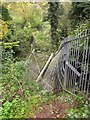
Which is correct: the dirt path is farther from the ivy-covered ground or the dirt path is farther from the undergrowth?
the undergrowth

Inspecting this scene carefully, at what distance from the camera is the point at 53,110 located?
14.4 ft

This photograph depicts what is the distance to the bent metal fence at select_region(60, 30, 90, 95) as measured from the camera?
4773 mm

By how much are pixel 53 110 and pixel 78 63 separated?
138cm

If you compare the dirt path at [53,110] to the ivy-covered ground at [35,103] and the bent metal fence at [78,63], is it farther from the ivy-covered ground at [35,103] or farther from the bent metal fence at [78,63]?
the bent metal fence at [78,63]

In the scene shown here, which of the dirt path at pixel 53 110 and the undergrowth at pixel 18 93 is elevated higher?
the dirt path at pixel 53 110

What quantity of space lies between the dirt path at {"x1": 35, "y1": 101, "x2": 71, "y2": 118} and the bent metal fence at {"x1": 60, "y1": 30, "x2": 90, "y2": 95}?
433 millimetres

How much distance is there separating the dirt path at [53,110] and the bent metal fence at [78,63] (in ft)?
1.42

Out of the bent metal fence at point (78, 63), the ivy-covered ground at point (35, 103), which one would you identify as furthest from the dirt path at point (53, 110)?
the bent metal fence at point (78, 63)

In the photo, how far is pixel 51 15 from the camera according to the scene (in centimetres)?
1452

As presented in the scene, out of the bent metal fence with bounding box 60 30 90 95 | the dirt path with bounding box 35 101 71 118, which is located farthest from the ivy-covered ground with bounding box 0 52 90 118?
the bent metal fence with bounding box 60 30 90 95

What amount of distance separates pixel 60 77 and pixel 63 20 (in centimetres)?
845

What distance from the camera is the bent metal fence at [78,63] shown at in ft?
15.7

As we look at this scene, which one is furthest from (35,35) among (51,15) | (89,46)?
(89,46)

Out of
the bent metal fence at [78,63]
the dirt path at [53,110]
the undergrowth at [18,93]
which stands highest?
the bent metal fence at [78,63]
